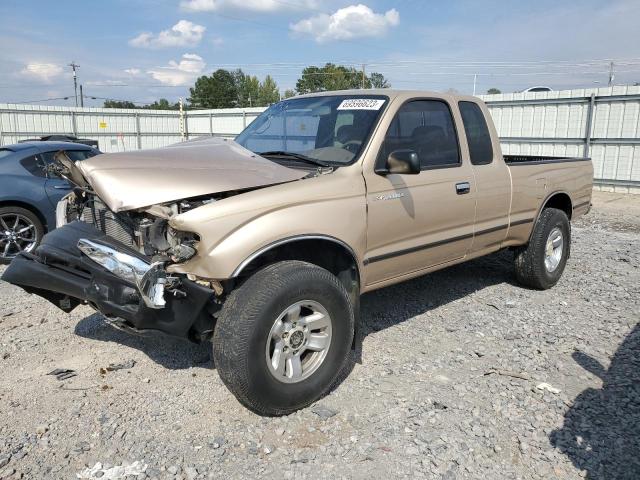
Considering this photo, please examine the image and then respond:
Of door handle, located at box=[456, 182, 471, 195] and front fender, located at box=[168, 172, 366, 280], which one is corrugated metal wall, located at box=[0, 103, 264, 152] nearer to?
door handle, located at box=[456, 182, 471, 195]

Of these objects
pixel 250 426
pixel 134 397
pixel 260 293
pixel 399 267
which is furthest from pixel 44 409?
pixel 399 267

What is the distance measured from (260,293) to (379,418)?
109cm

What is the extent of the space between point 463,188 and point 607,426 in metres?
→ 2.07

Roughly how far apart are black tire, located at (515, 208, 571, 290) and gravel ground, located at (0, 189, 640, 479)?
0.47 metres

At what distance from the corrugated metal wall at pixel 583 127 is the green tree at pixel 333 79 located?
44.0 m

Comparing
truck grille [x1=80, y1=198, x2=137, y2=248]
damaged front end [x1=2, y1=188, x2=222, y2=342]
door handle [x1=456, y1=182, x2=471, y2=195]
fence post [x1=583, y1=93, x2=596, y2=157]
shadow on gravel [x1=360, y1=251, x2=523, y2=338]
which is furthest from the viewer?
fence post [x1=583, y1=93, x2=596, y2=157]

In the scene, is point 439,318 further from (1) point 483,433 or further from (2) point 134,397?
(2) point 134,397

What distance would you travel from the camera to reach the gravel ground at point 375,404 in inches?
110

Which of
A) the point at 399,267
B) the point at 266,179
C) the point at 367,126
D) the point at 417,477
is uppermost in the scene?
the point at 367,126

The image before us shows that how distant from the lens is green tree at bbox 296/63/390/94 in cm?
5981

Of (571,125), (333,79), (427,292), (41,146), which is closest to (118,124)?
(41,146)

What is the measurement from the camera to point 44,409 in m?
3.29

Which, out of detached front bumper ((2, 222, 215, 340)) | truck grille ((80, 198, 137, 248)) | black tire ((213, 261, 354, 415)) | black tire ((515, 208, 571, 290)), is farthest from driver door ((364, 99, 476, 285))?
truck grille ((80, 198, 137, 248))

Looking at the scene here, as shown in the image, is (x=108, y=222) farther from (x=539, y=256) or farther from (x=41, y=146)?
(x=41, y=146)
